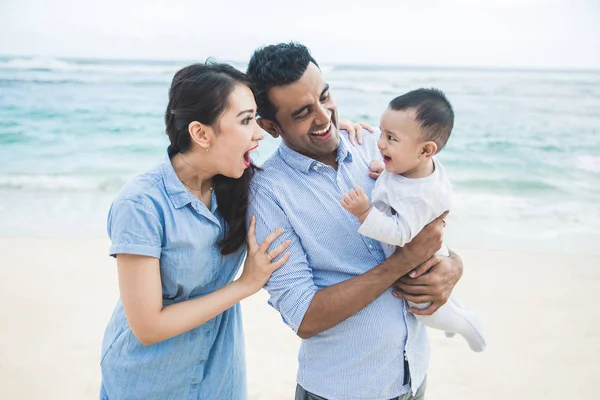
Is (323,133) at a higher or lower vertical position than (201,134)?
lower

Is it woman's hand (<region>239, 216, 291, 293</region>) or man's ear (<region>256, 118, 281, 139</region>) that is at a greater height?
man's ear (<region>256, 118, 281, 139</region>)

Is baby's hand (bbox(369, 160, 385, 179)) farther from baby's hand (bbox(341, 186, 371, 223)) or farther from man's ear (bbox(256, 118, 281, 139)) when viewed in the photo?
man's ear (bbox(256, 118, 281, 139))

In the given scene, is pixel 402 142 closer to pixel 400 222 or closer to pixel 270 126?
pixel 400 222

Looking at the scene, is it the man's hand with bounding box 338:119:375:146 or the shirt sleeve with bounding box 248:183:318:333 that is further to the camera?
the man's hand with bounding box 338:119:375:146

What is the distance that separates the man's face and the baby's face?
220 millimetres

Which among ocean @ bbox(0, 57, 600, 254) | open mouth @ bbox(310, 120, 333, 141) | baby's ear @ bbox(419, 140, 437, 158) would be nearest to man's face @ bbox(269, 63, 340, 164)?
open mouth @ bbox(310, 120, 333, 141)

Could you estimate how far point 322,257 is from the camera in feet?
6.50

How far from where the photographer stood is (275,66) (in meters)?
2.11

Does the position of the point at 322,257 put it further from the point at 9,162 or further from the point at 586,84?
the point at 586,84

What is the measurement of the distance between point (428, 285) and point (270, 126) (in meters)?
0.87

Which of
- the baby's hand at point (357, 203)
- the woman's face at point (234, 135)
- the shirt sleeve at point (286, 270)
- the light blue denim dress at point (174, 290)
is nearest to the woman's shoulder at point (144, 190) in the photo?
the light blue denim dress at point (174, 290)

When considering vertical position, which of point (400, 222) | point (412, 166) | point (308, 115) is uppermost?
point (308, 115)

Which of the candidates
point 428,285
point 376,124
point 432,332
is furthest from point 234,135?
point 376,124

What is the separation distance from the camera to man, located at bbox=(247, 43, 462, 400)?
1.93 meters
